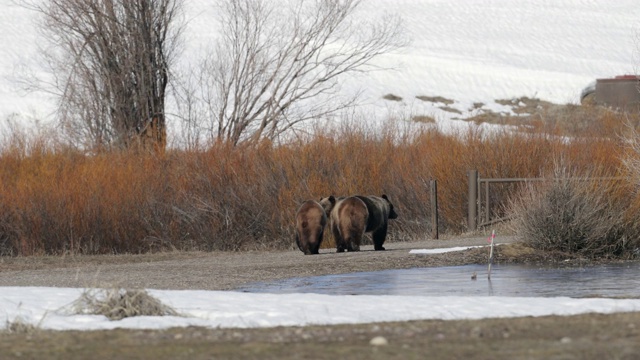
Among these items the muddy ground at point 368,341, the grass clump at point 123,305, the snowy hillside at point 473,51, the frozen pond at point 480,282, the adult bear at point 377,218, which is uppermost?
the snowy hillside at point 473,51

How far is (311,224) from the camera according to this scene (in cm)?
2544

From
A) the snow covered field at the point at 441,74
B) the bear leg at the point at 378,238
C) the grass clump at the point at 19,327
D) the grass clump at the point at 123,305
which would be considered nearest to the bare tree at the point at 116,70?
the snow covered field at the point at 441,74

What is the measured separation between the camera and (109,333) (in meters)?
11.1

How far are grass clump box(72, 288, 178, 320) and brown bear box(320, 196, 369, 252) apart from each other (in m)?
13.0

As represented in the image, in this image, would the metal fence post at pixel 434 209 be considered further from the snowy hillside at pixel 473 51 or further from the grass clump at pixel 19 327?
the snowy hillside at pixel 473 51

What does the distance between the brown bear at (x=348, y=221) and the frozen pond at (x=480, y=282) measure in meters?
4.20

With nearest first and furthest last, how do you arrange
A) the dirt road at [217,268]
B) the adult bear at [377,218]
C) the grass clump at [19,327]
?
the grass clump at [19,327] → the dirt road at [217,268] → the adult bear at [377,218]

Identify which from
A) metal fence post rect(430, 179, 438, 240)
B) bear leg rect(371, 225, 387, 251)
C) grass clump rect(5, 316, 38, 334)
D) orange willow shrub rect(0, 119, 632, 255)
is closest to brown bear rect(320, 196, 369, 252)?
bear leg rect(371, 225, 387, 251)

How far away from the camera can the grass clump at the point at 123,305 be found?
12.2 metres

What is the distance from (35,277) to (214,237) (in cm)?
1320

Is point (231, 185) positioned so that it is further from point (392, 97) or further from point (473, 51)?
point (473, 51)

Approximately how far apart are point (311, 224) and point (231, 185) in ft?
32.3

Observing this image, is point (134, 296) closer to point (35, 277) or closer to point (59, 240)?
point (35, 277)

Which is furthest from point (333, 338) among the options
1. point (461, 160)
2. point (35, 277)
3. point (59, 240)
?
point (461, 160)
